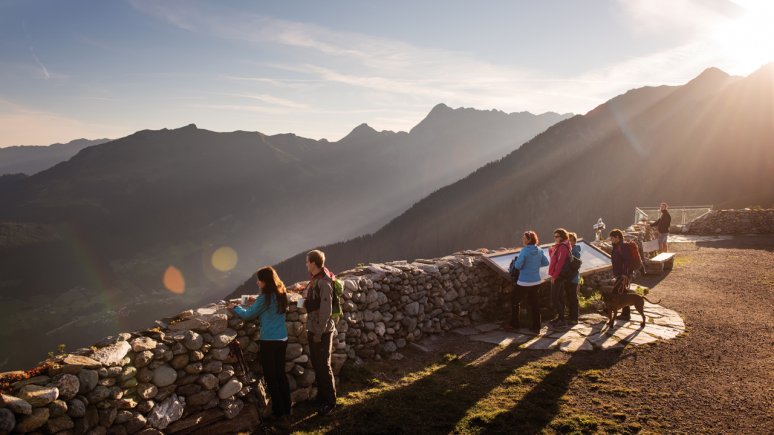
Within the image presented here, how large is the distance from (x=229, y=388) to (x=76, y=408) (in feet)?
6.26

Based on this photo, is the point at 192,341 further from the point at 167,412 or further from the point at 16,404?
the point at 16,404

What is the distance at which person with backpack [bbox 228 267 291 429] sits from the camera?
247 inches

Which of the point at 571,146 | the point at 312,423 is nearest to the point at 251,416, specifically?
the point at 312,423

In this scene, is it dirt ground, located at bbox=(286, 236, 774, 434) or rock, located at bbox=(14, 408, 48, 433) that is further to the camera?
dirt ground, located at bbox=(286, 236, 774, 434)

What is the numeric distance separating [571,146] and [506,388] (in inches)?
4680

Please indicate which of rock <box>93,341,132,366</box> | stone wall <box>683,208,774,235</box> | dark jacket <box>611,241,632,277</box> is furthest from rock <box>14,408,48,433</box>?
stone wall <box>683,208,774,235</box>

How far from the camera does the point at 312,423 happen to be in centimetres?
624

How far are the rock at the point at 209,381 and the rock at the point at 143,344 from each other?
0.85 metres

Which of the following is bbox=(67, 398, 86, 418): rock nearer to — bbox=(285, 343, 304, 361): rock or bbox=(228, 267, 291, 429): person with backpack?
bbox=(228, 267, 291, 429): person with backpack

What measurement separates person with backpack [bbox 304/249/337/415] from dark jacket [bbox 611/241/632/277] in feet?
24.5

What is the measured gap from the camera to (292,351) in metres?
7.05

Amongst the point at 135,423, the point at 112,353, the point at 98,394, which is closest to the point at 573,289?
the point at 135,423

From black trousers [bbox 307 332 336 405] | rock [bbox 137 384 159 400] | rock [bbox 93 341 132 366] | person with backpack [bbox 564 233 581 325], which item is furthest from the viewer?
person with backpack [bbox 564 233 581 325]

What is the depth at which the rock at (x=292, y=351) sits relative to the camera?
703cm
